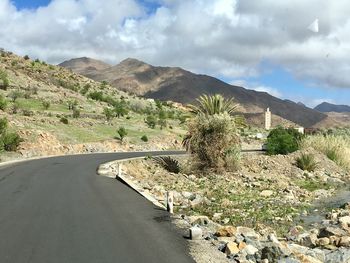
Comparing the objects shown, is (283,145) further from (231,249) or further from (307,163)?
(231,249)

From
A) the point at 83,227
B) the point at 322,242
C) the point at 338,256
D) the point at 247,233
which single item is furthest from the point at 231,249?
the point at 83,227

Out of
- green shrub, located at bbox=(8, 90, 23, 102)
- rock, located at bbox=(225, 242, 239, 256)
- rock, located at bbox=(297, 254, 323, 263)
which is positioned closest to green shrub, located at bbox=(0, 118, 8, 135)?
green shrub, located at bbox=(8, 90, 23, 102)

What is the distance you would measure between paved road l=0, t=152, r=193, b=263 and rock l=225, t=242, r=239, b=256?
2.90 ft

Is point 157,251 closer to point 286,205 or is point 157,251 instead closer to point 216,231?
point 216,231

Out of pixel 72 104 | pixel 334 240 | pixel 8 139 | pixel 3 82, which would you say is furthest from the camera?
pixel 3 82

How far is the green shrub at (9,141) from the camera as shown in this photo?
135ft

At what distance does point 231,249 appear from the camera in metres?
10.0

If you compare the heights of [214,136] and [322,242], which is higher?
[214,136]

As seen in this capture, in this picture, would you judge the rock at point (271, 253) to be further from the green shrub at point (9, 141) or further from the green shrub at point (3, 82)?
the green shrub at point (3, 82)

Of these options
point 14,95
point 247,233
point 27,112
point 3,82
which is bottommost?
point 247,233

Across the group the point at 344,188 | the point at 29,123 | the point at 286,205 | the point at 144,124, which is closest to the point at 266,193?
the point at 286,205

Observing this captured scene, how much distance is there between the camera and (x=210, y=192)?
2347 centimetres

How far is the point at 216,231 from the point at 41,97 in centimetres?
A: 6667

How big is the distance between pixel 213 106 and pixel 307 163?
37.4ft
